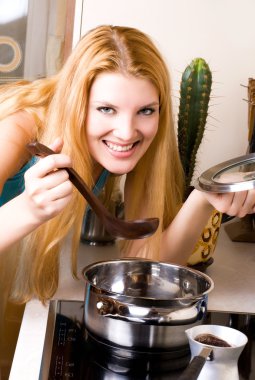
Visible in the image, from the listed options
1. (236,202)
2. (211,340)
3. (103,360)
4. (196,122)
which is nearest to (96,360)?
(103,360)

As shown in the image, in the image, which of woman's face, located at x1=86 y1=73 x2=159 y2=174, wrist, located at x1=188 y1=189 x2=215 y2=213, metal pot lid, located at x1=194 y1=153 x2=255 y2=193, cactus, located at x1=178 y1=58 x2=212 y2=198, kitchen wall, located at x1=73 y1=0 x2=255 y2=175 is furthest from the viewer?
kitchen wall, located at x1=73 y1=0 x2=255 y2=175

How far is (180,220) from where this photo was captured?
131cm

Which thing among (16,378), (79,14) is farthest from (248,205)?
(79,14)

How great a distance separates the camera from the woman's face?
1.11m

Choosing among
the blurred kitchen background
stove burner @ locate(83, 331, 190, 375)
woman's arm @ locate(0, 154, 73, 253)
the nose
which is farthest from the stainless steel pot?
the blurred kitchen background

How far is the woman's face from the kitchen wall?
1.57 ft

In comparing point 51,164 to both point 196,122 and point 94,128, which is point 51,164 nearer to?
point 94,128

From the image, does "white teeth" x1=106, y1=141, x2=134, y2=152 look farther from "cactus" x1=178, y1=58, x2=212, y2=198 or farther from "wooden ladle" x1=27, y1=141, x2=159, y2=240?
"cactus" x1=178, y1=58, x2=212, y2=198

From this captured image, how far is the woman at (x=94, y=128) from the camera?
1.12 m

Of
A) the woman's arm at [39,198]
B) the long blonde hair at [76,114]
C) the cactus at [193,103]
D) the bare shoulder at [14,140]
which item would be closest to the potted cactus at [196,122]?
the cactus at [193,103]

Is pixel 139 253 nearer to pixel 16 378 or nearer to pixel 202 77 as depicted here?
pixel 202 77

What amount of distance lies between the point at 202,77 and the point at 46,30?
505 mm

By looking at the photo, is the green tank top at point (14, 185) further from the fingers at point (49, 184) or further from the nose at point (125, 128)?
the fingers at point (49, 184)

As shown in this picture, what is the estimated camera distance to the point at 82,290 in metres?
1.20
